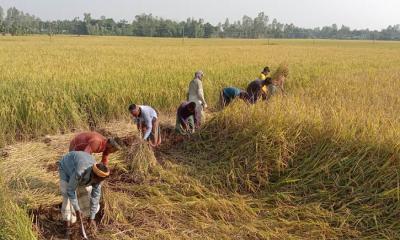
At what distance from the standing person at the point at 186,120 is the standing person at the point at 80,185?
2590mm

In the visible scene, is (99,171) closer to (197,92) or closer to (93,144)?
(93,144)

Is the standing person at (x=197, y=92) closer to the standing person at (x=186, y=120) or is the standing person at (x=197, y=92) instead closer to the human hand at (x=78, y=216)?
the standing person at (x=186, y=120)

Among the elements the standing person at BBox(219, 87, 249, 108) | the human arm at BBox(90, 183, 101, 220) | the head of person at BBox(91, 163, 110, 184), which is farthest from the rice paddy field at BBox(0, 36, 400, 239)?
the standing person at BBox(219, 87, 249, 108)

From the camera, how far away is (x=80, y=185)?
3.34 meters

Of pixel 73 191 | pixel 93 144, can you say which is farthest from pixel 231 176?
pixel 73 191

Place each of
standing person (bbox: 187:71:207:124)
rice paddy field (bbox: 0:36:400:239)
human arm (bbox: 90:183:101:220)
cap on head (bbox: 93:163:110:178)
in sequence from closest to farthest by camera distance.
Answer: cap on head (bbox: 93:163:110:178), human arm (bbox: 90:183:101:220), rice paddy field (bbox: 0:36:400:239), standing person (bbox: 187:71:207:124)

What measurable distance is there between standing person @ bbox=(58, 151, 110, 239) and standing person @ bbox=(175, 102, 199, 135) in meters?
2.59

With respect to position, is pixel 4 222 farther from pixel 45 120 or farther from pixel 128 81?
pixel 128 81

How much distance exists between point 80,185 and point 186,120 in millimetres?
2964

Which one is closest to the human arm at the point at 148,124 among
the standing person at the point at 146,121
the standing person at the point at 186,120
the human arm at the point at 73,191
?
the standing person at the point at 146,121

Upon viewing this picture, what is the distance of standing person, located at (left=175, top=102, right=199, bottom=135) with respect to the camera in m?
6.02

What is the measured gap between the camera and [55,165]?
4758 mm

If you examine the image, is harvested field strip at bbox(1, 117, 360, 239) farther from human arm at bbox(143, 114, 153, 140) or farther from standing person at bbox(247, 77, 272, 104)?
standing person at bbox(247, 77, 272, 104)

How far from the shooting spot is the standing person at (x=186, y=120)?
6023mm
